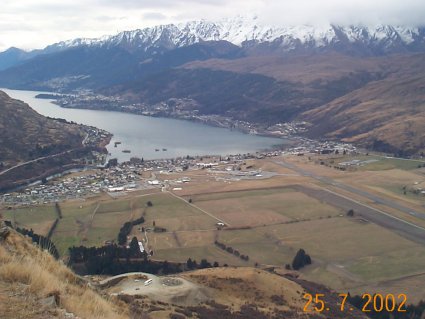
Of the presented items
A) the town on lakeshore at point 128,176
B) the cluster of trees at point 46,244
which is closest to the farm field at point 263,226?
the town on lakeshore at point 128,176

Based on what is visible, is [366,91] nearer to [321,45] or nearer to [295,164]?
[295,164]

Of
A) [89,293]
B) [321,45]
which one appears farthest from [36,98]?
[89,293]

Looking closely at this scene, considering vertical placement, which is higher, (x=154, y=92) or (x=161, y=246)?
(x=154, y=92)

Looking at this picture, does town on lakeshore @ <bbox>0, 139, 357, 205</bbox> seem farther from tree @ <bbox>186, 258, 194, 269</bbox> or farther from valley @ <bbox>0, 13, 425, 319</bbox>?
tree @ <bbox>186, 258, 194, 269</bbox>

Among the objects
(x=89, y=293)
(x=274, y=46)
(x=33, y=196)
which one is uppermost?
(x=274, y=46)

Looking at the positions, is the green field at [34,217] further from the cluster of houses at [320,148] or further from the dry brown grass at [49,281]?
the cluster of houses at [320,148]

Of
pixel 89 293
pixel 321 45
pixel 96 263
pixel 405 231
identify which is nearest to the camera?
pixel 89 293

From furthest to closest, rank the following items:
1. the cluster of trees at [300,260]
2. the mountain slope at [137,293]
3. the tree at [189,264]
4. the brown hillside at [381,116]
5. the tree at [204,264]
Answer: the brown hillside at [381,116]
the cluster of trees at [300,260]
the tree at [204,264]
the tree at [189,264]
the mountain slope at [137,293]
